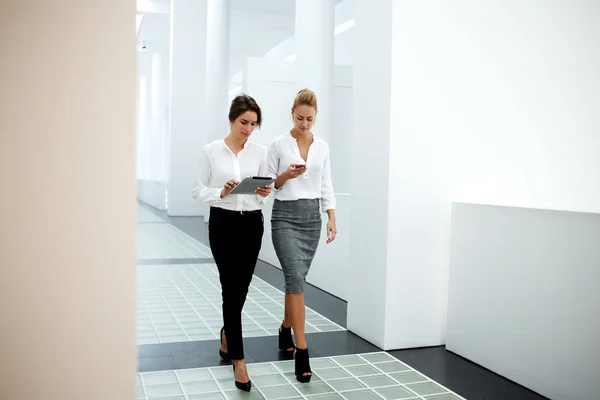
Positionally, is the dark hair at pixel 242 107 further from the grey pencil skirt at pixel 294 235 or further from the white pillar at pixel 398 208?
the white pillar at pixel 398 208

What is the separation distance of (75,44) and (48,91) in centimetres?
15

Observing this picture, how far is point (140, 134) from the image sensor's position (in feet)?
93.5

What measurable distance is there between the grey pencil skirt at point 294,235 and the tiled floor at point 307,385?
0.59 m

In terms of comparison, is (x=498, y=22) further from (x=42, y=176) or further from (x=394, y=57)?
(x=42, y=176)

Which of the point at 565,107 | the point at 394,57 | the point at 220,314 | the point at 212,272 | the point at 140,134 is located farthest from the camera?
the point at 140,134

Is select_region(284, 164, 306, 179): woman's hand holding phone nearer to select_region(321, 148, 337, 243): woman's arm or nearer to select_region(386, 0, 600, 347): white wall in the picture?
select_region(321, 148, 337, 243): woman's arm

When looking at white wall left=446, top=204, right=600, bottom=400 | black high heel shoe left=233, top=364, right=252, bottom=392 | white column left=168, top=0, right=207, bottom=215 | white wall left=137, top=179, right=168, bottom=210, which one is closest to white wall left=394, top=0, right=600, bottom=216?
white wall left=446, top=204, right=600, bottom=400

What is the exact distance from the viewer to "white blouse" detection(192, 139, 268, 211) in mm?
3551

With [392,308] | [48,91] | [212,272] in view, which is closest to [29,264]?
[48,91]

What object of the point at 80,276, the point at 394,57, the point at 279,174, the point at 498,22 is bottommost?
the point at 80,276

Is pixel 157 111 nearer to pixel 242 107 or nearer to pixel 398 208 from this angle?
pixel 398 208

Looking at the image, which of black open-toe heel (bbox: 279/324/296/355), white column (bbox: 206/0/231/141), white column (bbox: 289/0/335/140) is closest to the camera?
black open-toe heel (bbox: 279/324/296/355)

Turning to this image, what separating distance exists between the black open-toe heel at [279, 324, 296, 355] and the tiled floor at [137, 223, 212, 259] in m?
4.92

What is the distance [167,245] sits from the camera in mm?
10305
